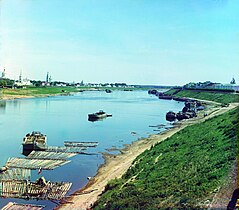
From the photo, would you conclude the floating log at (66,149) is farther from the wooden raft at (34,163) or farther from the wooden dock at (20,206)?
the wooden dock at (20,206)

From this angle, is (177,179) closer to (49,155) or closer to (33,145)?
(49,155)

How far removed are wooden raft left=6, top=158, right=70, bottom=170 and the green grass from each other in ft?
14.1

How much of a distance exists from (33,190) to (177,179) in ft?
14.3

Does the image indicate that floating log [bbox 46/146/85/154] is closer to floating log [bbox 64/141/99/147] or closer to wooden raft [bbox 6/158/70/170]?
floating log [bbox 64/141/99/147]

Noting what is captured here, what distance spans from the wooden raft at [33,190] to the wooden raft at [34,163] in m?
2.20

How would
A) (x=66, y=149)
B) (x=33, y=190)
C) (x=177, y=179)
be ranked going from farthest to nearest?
(x=66, y=149), (x=33, y=190), (x=177, y=179)

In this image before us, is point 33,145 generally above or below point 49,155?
above

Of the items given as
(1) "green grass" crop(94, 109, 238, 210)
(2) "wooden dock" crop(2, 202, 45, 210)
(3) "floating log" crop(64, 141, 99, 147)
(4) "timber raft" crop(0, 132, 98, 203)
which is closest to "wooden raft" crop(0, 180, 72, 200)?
(4) "timber raft" crop(0, 132, 98, 203)

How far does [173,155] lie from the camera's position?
9.52 metres

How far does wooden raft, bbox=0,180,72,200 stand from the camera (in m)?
8.88

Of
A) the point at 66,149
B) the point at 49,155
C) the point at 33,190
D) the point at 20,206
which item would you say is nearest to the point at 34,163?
the point at 49,155

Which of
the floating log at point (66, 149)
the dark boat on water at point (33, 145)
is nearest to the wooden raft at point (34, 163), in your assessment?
the dark boat on water at point (33, 145)

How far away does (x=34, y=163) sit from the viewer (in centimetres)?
1264

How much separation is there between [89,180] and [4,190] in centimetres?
266
